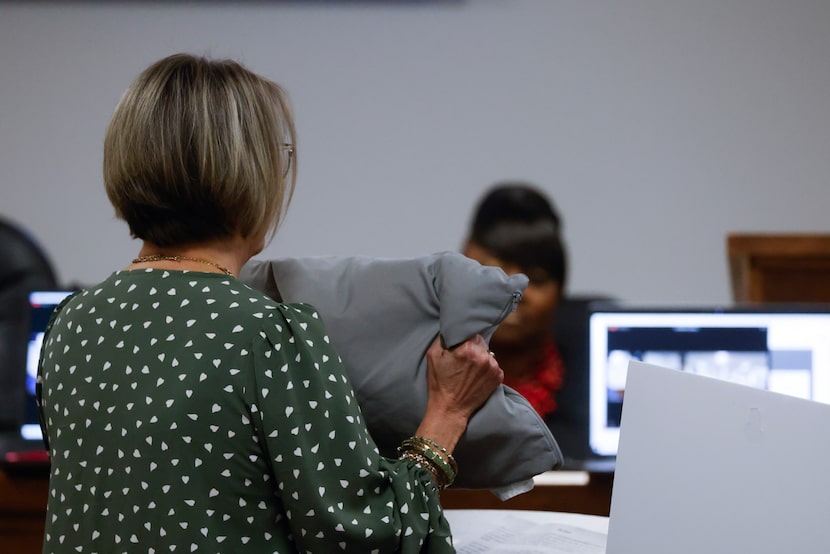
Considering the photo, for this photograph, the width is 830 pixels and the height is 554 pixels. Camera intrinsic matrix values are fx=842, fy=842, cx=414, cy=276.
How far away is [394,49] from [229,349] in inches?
90.5

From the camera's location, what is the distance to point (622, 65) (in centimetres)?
289

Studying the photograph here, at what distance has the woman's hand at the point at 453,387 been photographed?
0.89 metres

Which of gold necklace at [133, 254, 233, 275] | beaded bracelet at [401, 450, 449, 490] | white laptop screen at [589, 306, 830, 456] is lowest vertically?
white laptop screen at [589, 306, 830, 456]

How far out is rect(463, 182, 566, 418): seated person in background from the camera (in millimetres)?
1680

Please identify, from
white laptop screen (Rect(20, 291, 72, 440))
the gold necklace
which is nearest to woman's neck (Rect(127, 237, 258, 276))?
the gold necklace

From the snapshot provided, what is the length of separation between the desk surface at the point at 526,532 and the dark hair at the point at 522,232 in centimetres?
90

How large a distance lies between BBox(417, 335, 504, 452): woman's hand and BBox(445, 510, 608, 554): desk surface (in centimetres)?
18

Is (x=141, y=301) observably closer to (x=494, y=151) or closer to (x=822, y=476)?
(x=822, y=476)

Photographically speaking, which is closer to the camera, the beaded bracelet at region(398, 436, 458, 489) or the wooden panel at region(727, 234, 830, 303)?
the beaded bracelet at region(398, 436, 458, 489)

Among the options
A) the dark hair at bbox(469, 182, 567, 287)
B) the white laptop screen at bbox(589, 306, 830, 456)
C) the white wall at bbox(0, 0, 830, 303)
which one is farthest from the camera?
the white wall at bbox(0, 0, 830, 303)

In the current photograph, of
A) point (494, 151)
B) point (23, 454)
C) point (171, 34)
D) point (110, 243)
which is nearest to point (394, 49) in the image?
point (494, 151)

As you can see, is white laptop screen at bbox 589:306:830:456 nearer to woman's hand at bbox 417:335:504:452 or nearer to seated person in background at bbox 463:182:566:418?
seated person in background at bbox 463:182:566:418

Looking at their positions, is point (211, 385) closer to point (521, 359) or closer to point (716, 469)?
point (716, 469)

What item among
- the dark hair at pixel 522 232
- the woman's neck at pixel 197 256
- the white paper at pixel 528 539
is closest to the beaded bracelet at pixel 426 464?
the white paper at pixel 528 539
